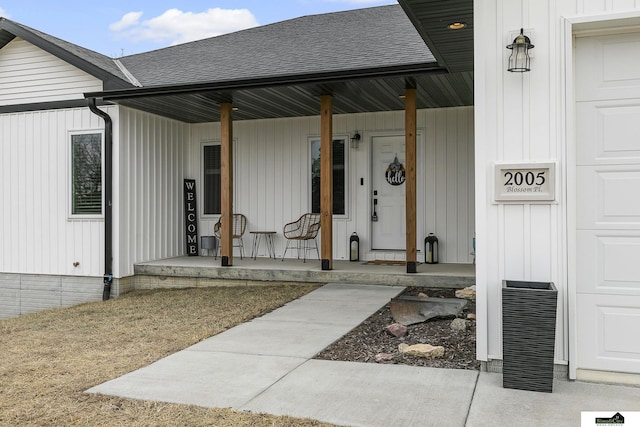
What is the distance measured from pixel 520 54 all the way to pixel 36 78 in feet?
24.1

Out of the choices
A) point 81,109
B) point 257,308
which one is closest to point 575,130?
point 257,308

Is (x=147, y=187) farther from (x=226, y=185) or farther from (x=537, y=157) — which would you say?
(x=537, y=157)

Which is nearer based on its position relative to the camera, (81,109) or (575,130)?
(575,130)

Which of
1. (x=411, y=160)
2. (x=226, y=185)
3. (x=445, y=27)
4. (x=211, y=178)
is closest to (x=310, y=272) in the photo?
(x=226, y=185)

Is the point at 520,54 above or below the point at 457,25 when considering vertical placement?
below

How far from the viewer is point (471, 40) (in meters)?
5.14

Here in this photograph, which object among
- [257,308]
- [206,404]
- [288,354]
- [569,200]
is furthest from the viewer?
[257,308]

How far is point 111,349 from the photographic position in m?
4.50

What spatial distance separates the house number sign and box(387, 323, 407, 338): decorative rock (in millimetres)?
1614

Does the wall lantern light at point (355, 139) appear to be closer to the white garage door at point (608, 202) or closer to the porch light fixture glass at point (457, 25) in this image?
the porch light fixture glass at point (457, 25)

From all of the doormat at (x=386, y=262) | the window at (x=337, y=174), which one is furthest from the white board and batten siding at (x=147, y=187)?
the doormat at (x=386, y=262)

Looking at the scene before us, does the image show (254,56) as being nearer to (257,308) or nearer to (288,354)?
(257,308)

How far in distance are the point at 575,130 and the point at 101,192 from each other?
6.52m

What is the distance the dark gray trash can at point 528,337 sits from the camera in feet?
10.3
